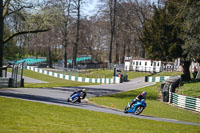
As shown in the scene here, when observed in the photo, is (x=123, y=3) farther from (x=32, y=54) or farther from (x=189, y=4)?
(x=32, y=54)

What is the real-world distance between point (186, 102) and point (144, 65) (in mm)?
30925

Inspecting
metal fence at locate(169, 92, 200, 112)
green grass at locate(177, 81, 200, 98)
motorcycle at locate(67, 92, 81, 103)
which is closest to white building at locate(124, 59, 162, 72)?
green grass at locate(177, 81, 200, 98)

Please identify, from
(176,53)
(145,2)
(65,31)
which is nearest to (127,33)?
(145,2)

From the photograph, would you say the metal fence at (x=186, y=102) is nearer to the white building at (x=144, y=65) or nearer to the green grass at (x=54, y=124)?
the green grass at (x=54, y=124)

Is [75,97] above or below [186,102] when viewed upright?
above

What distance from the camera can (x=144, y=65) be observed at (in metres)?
54.0

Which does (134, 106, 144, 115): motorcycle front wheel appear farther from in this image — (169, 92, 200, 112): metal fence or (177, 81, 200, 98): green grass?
(177, 81, 200, 98): green grass

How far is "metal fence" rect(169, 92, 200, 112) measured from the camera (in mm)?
22391

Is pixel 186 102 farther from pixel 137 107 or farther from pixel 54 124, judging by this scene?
Answer: pixel 54 124

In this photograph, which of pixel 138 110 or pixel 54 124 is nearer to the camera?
pixel 54 124

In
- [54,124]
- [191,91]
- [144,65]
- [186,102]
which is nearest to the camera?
[54,124]

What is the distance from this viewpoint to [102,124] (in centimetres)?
1158

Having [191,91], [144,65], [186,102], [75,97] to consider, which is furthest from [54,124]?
[144,65]

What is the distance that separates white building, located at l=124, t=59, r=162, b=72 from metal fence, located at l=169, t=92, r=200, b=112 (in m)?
26.4
